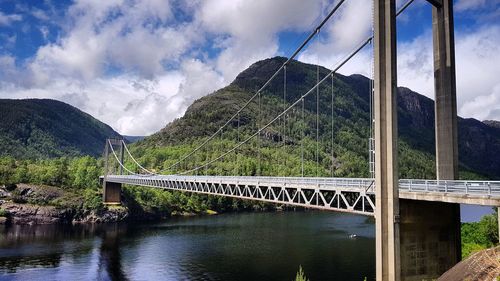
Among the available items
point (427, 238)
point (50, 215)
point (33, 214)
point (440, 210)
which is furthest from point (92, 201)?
point (440, 210)

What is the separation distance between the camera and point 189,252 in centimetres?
4484

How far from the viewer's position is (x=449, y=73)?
67.1 feet

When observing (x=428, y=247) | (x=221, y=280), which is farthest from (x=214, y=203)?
(x=428, y=247)

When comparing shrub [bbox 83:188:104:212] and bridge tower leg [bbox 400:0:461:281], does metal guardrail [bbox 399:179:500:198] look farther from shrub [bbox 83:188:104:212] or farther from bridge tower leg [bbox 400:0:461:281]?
shrub [bbox 83:188:104:212]

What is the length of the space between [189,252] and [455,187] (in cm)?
3417

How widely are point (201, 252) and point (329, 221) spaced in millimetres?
31963

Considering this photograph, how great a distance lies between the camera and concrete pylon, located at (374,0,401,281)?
58.5 feet

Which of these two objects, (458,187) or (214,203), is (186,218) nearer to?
(214,203)

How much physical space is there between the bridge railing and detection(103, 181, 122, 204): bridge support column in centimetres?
6893

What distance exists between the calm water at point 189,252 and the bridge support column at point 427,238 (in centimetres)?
1497

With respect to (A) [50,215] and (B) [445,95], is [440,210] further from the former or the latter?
(A) [50,215]

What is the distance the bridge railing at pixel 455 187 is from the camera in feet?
46.5

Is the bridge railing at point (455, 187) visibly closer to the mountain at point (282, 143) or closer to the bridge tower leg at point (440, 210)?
the bridge tower leg at point (440, 210)

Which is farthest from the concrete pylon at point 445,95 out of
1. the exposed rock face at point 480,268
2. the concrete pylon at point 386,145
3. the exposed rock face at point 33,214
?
→ the exposed rock face at point 33,214
